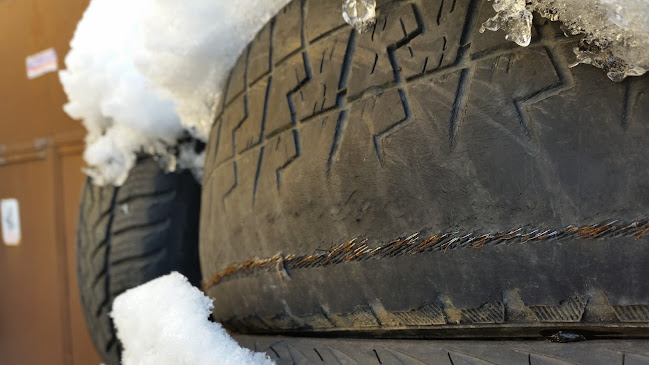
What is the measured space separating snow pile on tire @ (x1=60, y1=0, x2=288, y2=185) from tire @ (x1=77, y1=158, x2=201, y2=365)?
→ 4 centimetres

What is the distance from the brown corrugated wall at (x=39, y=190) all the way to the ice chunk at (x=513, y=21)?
1.54 metres

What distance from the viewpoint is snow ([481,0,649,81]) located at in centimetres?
35

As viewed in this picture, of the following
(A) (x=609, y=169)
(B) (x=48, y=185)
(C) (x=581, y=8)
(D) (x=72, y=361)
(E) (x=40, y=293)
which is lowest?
(D) (x=72, y=361)

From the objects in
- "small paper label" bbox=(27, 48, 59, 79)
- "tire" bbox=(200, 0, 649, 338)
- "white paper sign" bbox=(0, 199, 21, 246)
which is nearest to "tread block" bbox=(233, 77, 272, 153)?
"tire" bbox=(200, 0, 649, 338)

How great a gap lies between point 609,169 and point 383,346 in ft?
0.81

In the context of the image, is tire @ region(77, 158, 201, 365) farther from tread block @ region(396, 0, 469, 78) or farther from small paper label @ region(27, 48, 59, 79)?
small paper label @ region(27, 48, 59, 79)

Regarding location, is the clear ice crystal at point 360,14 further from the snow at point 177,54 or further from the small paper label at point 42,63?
the small paper label at point 42,63

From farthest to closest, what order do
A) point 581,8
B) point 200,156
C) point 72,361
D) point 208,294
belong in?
1. point 72,361
2. point 200,156
3. point 208,294
4. point 581,8

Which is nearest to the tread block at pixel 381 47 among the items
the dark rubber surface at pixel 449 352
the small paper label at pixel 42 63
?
the dark rubber surface at pixel 449 352

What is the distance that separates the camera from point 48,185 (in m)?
1.86

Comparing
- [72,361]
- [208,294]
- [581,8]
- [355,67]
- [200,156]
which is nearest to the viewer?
[581,8]

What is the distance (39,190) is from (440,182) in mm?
1814

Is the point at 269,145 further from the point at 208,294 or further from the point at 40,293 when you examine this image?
the point at 40,293

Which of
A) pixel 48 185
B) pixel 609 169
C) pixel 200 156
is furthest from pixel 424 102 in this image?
pixel 48 185
